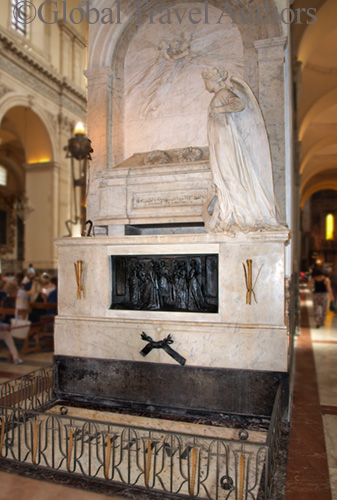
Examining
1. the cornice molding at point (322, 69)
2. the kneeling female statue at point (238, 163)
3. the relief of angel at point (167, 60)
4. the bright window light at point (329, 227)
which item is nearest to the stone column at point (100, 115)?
the relief of angel at point (167, 60)

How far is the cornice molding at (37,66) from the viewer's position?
50.8 ft

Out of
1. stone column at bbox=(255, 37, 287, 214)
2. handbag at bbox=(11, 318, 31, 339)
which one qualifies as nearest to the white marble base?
stone column at bbox=(255, 37, 287, 214)

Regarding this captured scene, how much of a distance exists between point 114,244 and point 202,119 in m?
2.33

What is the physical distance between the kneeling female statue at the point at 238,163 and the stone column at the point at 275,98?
63cm

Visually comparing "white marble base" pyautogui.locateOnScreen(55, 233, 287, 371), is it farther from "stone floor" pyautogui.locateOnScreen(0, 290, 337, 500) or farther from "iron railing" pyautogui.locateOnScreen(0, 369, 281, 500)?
"iron railing" pyautogui.locateOnScreen(0, 369, 281, 500)

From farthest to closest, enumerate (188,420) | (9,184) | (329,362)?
(9,184), (329,362), (188,420)

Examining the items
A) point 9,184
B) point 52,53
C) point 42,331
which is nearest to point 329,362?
point 42,331

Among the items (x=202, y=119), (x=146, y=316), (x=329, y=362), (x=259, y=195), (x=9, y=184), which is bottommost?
(x=329, y=362)

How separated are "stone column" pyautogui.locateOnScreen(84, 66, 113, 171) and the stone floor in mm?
3410

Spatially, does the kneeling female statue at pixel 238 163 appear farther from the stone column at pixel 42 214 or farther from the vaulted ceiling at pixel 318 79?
the stone column at pixel 42 214

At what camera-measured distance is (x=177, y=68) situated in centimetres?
600

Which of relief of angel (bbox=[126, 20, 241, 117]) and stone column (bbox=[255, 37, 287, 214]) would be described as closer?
stone column (bbox=[255, 37, 287, 214])

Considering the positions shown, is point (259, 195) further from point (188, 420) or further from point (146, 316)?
point (188, 420)

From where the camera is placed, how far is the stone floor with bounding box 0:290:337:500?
114 inches
